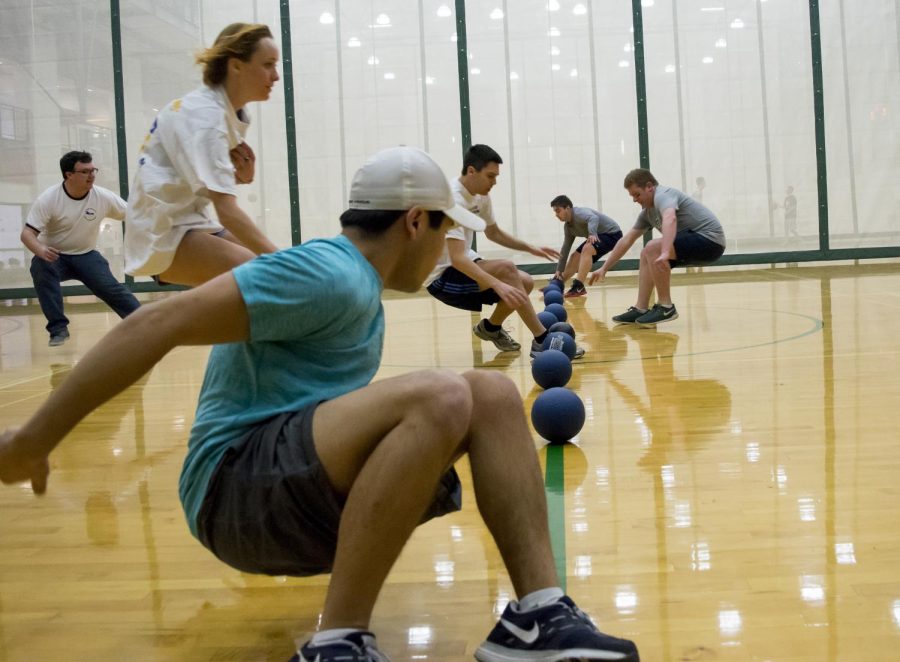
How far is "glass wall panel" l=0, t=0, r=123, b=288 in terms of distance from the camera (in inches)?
620

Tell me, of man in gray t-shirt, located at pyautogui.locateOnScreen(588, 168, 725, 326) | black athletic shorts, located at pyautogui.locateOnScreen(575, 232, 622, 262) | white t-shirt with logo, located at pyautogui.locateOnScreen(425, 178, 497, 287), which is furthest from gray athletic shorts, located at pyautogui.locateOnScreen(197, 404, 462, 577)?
black athletic shorts, located at pyautogui.locateOnScreen(575, 232, 622, 262)

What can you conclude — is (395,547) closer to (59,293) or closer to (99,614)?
(99,614)

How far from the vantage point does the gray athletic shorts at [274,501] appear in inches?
75.4

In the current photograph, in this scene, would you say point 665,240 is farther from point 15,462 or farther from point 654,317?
point 15,462

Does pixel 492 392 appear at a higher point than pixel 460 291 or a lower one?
lower

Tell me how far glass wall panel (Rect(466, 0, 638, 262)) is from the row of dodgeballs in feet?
27.9

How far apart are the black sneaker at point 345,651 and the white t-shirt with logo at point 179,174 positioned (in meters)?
2.29

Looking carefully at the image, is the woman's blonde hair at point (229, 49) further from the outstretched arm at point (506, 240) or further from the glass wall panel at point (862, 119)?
the glass wall panel at point (862, 119)

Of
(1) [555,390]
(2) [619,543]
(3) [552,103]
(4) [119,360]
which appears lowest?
(2) [619,543]

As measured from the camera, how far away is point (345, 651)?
181 centimetres

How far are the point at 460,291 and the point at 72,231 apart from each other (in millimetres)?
3660

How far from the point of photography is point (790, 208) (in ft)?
52.1

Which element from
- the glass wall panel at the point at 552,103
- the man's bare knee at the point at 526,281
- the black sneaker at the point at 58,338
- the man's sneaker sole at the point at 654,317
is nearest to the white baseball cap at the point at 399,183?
the man's bare knee at the point at 526,281

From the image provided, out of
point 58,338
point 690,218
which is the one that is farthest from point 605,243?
point 58,338
